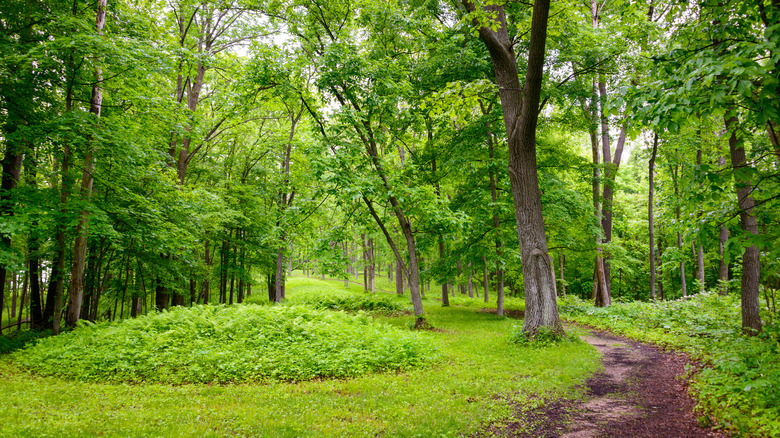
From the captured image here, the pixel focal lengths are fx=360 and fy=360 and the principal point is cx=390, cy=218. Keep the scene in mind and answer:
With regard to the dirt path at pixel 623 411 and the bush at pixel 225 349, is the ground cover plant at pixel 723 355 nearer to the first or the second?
the dirt path at pixel 623 411

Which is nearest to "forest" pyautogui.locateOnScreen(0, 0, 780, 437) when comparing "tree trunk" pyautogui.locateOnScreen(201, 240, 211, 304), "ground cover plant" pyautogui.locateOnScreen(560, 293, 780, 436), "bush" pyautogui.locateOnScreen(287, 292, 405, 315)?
"ground cover plant" pyautogui.locateOnScreen(560, 293, 780, 436)

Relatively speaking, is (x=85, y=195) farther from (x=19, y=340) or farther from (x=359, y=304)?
(x=359, y=304)

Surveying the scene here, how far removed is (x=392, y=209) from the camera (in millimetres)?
14133

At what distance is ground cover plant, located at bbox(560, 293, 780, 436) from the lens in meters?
4.26

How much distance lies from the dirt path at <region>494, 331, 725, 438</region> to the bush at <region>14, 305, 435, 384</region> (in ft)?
11.5

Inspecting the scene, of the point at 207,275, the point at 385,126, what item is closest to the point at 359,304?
the point at 207,275

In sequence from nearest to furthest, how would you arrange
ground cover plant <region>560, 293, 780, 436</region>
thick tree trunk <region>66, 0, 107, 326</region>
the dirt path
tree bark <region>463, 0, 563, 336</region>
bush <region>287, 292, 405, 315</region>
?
ground cover plant <region>560, 293, 780, 436</region> → the dirt path → tree bark <region>463, 0, 563, 336</region> → thick tree trunk <region>66, 0, 107, 326</region> → bush <region>287, 292, 405, 315</region>

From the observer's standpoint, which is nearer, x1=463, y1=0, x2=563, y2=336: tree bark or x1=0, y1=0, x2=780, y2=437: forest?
x1=0, y1=0, x2=780, y2=437: forest

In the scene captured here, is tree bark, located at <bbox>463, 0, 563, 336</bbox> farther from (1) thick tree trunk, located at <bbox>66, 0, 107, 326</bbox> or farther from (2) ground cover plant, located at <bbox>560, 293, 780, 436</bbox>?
(1) thick tree trunk, located at <bbox>66, 0, 107, 326</bbox>

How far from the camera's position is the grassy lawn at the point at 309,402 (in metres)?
4.85

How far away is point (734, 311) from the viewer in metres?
11.3

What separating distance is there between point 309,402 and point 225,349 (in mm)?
3706

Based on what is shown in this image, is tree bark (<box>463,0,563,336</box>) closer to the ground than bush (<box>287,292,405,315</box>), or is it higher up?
higher up

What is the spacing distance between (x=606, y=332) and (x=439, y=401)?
9.68 m
